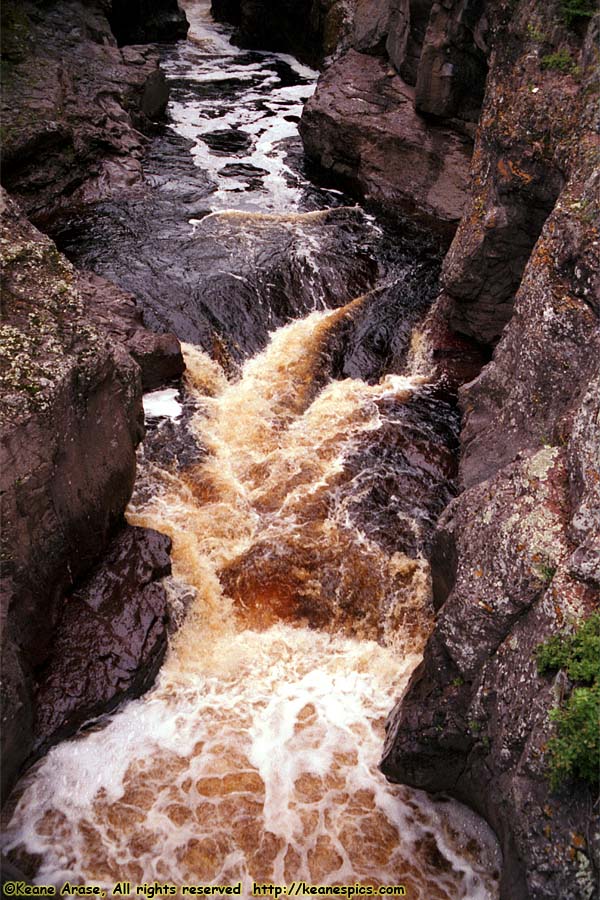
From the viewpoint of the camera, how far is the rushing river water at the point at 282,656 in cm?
622

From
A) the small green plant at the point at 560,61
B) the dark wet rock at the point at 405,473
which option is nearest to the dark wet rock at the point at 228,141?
the small green plant at the point at 560,61

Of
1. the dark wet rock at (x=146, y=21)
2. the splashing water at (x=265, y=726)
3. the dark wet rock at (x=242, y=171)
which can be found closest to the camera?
the splashing water at (x=265, y=726)

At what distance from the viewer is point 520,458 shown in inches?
282

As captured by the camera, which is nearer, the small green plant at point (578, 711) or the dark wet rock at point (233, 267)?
the small green plant at point (578, 711)

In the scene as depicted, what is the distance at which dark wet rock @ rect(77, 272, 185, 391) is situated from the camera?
11.3 metres

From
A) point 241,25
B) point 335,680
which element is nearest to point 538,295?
point 335,680

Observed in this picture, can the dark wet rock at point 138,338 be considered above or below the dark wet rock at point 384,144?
below

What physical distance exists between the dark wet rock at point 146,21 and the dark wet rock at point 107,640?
26.4 meters

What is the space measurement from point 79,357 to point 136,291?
19.8 feet

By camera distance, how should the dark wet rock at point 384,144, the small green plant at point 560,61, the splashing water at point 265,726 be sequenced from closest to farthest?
the splashing water at point 265,726, the small green plant at point 560,61, the dark wet rock at point 384,144

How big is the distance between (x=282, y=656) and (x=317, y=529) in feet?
6.50

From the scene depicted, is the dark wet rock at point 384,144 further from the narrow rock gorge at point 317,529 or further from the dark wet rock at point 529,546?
the dark wet rock at point 529,546

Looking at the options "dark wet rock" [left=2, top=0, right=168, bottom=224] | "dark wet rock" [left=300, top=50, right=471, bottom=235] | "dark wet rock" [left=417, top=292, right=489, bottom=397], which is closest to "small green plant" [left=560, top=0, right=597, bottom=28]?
"dark wet rock" [left=417, top=292, right=489, bottom=397]

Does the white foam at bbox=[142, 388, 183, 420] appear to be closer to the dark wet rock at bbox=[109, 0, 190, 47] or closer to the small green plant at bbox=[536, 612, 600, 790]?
the small green plant at bbox=[536, 612, 600, 790]
